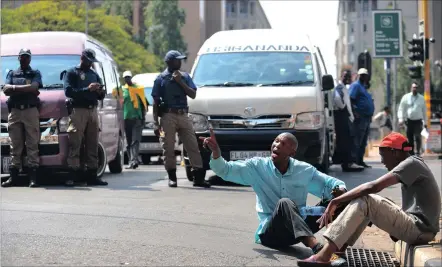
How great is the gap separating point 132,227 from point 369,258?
2.09 m

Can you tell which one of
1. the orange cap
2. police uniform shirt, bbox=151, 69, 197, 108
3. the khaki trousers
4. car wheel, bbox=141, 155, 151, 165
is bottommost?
car wheel, bbox=141, 155, 151, 165

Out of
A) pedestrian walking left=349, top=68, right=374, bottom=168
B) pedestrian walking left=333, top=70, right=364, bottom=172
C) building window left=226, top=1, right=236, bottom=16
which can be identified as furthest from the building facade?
pedestrian walking left=333, top=70, right=364, bottom=172

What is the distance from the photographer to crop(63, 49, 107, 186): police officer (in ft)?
42.5

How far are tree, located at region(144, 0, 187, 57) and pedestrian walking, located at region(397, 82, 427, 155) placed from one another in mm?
70782

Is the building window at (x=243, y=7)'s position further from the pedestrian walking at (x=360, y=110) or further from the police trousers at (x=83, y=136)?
the police trousers at (x=83, y=136)

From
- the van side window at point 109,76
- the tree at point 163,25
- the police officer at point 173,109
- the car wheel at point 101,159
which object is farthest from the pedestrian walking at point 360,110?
the tree at point 163,25

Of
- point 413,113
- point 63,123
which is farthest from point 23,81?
point 413,113

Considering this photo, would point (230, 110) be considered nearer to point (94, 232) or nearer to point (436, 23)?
point (94, 232)

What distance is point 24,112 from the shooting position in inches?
502

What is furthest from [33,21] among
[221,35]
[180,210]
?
[180,210]

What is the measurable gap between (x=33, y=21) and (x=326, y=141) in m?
43.7

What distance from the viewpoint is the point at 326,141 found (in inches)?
577

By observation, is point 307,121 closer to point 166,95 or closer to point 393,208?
point 166,95

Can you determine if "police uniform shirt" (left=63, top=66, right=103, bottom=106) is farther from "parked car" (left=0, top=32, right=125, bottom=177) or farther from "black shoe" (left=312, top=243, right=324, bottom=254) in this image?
"black shoe" (left=312, top=243, right=324, bottom=254)
